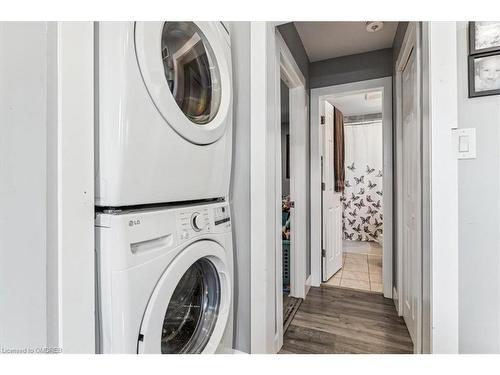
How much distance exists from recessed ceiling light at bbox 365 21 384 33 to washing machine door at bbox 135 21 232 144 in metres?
1.40

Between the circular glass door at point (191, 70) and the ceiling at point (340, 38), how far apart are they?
4.30 feet

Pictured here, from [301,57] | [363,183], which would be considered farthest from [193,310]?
[363,183]

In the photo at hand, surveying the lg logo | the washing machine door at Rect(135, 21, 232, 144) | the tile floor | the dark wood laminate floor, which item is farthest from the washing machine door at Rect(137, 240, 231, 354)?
the tile floor

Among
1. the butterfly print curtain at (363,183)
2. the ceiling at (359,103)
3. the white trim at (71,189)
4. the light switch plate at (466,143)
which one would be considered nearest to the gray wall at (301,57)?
the ceiling at (359,103)

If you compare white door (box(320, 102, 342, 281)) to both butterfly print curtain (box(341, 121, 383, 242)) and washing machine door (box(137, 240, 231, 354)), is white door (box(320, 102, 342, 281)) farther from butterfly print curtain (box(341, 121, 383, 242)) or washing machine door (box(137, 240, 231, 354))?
washing machine door (box(137, 240, 231, 354))

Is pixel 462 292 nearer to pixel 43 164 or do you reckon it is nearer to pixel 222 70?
pixel 222 70

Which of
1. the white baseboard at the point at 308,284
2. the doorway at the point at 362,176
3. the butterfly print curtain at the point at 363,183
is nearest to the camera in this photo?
the white baseboard at the point at 308,284

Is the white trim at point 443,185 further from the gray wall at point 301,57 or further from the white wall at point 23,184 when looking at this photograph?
the white wall at point 23,184

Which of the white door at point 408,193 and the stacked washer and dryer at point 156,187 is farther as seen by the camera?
the white door at point 408,193

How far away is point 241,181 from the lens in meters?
1.26

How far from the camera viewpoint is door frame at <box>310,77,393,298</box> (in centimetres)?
224

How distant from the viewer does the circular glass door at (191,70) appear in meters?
0.86

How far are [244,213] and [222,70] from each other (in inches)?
26.2
